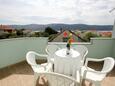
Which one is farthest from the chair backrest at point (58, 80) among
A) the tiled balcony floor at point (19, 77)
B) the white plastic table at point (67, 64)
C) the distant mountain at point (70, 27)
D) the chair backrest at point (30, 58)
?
the distant mountain at point (70, 27)

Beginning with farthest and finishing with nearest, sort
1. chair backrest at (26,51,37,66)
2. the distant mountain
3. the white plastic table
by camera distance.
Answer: the distant mountain
chair backrest at (26,51,37,66)
the white plastic table

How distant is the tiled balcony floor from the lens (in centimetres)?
359

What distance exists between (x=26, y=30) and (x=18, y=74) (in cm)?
151

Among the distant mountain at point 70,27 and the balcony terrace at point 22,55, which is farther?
the distant mountain at point 70,27

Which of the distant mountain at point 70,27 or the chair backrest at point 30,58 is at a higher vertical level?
the distant mountain at point 70,27

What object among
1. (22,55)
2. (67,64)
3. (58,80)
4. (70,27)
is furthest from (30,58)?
(70,27)

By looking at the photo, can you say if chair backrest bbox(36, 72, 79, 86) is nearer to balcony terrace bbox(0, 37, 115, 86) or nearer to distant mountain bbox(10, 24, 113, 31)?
balcony terrace bbox(0, 37, 115, 86)

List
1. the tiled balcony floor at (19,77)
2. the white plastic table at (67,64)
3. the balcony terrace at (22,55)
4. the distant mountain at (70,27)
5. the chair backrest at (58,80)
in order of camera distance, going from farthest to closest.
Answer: the distant mountain at (70,27)
the balcony terrace at (22,55)
the tiled balcony floor at (19,77)
the white plastic table at (67,64)
the chair backrest at (58,80)

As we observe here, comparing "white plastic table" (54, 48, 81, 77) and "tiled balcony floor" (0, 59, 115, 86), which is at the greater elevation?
"white plastic table" (54, 48, 81, 77)

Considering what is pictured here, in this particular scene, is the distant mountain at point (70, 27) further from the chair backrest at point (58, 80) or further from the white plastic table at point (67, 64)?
the chair backrest at point (58, 80)

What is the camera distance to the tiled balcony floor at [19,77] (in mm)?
3595

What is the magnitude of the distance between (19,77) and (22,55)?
1.04 meters

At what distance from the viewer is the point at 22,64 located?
476cm

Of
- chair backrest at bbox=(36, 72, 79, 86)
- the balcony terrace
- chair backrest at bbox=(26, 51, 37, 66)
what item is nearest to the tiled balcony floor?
the balcony terrace
